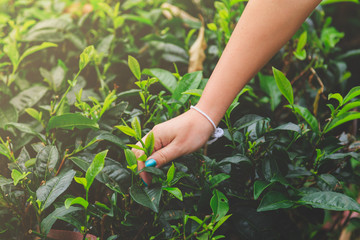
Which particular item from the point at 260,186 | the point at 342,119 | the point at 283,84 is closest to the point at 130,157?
the point at 260,186

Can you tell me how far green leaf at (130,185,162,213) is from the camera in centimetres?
81

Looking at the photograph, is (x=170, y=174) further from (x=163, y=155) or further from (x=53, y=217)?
(x=53, y=217)

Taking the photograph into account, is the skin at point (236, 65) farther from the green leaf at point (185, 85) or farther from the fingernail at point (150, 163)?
the green leaf at point (185, 85)

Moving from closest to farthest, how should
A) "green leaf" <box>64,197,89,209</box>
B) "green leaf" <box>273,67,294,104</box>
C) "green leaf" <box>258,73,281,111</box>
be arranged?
"green leaf" <box>64,197,89,209</box>
"green leaf" <box>273,67,294,104</box>
"green leaf" <box>258,73,281,111</box>

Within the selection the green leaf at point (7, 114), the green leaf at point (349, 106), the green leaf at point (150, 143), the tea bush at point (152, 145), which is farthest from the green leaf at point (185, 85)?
the green leaf at point (7, 114)

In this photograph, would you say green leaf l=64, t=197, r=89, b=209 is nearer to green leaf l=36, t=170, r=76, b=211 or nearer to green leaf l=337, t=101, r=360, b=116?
green leaf l=36, t=170, r=76, b=211

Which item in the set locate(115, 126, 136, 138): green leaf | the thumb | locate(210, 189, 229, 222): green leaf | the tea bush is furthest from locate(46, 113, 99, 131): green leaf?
locate(210, 189, 229, 222): green leaf

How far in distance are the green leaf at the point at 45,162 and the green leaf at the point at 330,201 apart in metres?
0.76

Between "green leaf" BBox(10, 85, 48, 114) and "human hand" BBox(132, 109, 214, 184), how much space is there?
1.80 feet

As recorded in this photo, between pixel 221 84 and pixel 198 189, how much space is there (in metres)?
0.34

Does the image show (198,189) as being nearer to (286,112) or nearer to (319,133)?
(319,133)

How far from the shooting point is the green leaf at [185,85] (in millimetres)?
1077

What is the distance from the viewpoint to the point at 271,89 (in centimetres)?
134

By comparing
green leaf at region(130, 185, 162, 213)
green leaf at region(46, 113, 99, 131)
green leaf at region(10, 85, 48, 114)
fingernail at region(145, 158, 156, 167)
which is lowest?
green leaf at region(130, 185, 162, 213)
